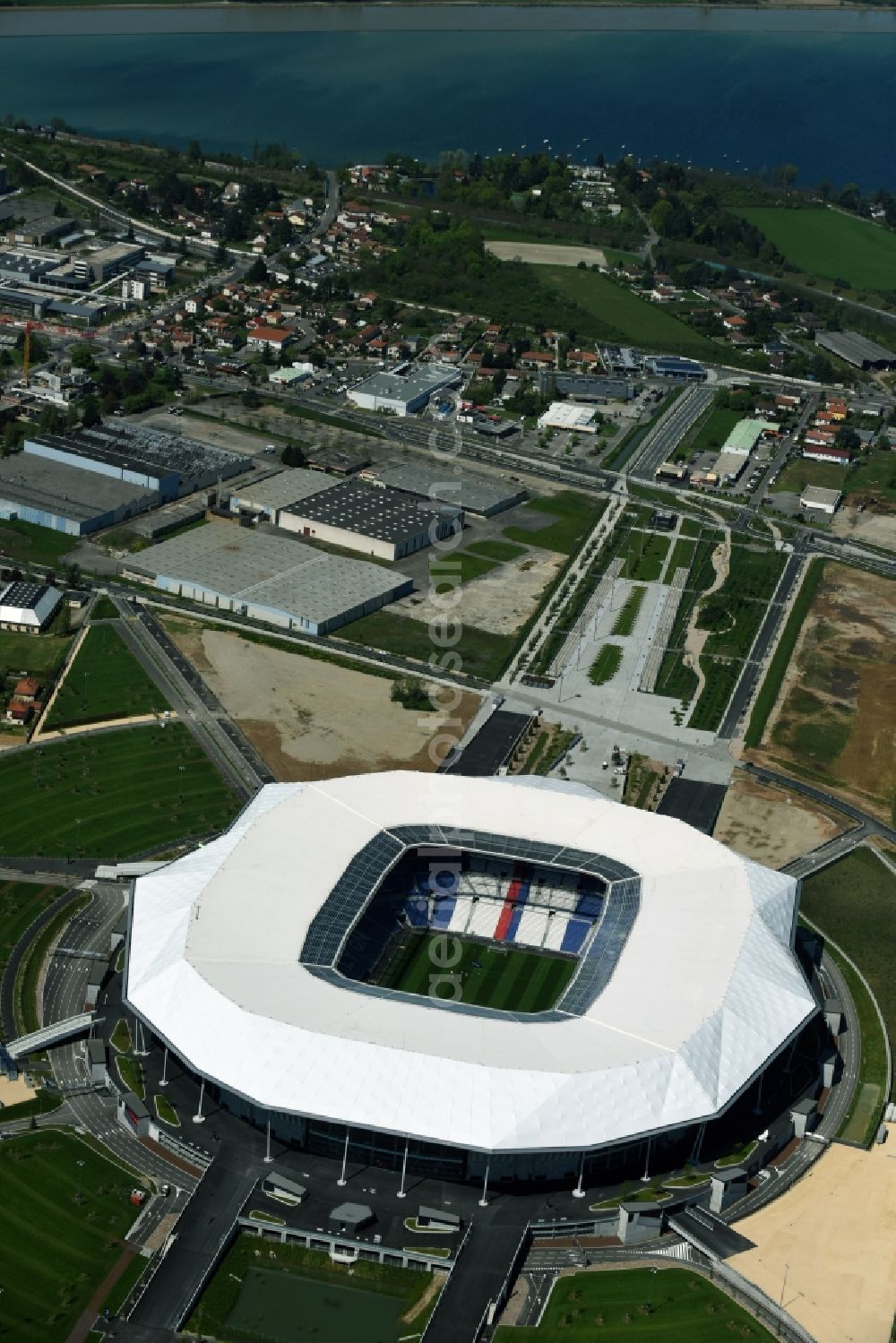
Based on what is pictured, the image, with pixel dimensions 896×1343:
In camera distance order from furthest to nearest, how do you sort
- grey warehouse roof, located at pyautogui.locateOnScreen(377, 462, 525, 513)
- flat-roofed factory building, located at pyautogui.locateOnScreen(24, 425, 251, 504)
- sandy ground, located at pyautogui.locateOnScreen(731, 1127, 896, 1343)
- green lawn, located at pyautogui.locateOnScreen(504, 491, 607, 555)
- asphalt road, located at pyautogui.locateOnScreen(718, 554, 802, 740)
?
grey warehouse roof, located at pyautogui.locateOnScreen(377, 462, 525, 513), flat-roofed factory building, located at pyautogui.locateOnScreen(24, 425, 251, 504), green lawn, located at pyautogui.locateOnScreen(504, 491, 607, 555), asphalt road, located at pyautogui.locateOnScreen(718, 554, 802, 740), sandy ground, located at pyautogui.locateOnScreen(731, 1127, 896, 1343)

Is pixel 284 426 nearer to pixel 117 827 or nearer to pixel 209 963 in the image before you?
pixel 117 827

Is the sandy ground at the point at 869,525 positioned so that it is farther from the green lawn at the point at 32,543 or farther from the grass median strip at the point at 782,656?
the green lawn at the point at 32,543

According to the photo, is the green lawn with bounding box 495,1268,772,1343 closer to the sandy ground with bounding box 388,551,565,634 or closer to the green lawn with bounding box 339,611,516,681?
the green lawn with bounding box 339,611,516,681

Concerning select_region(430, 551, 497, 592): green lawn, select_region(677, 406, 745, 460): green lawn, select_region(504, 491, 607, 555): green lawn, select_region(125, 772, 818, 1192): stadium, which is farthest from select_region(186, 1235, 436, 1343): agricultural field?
select_region(677, 406, 745, 460): green lawn

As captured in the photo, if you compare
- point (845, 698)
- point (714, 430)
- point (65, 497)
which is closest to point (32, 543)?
point (65, 497)

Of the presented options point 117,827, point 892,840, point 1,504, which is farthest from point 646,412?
point 117,827

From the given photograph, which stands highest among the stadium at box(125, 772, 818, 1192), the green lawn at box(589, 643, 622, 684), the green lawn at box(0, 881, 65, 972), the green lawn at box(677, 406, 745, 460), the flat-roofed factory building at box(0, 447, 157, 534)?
the stadium at box(125, 772, 818, 1192)

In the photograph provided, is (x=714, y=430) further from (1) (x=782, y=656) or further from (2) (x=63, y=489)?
(2) (x=63, y=489)
